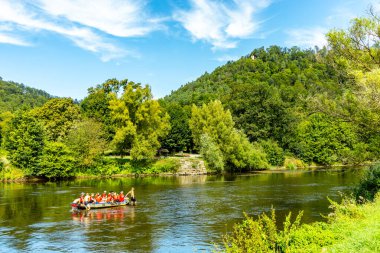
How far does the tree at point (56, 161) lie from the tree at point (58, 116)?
42.9ft

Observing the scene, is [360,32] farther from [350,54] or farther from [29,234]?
[29,234]

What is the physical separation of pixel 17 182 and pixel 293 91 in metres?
88.9

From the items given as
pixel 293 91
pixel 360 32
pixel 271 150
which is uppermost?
pixel 293 91

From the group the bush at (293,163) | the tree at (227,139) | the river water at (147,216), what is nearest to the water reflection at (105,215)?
the river water at (147,216)

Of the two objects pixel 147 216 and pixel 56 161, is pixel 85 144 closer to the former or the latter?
pixel 56 161

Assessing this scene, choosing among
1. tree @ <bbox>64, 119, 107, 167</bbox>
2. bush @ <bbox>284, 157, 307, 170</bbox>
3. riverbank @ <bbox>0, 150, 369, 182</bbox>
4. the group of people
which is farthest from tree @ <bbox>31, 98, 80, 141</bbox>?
bush @ <bbox>284, 157, 307, 170</bbox>

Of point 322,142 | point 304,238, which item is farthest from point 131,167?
point 304,238

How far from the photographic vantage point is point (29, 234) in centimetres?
2633

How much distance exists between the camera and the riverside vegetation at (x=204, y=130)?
87.7ft

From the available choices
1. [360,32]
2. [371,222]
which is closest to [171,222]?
[371,222]

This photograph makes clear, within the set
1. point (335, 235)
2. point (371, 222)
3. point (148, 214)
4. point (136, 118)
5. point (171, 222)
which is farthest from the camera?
point (136, 118)

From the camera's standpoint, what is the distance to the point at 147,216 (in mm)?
32219

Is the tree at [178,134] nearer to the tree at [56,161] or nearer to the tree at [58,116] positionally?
the tree at [58,116]

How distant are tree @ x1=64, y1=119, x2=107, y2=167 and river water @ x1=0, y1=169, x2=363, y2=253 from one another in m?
20.2
